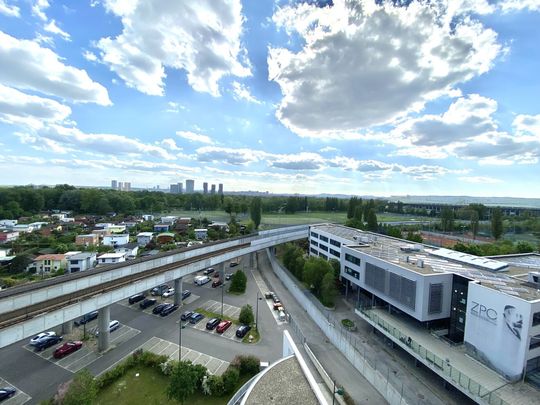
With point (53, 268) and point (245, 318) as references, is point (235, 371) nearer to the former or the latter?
point (245, 318)

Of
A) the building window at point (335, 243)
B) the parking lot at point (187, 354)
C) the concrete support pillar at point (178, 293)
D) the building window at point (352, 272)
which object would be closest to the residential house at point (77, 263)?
the concrete support pillar at point (178, 293)

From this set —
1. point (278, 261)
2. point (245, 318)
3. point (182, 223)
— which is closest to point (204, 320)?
point (245, 318)

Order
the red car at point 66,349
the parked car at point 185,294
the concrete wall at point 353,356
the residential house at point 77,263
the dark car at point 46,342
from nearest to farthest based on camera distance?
the concrete wall at point 353,356 < the red car at point 66,349 < the dark car at point 46,342 < the parked car at point 185,294 < the residential house at point 77,263

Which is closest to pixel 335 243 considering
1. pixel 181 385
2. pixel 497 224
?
pixel 181 385

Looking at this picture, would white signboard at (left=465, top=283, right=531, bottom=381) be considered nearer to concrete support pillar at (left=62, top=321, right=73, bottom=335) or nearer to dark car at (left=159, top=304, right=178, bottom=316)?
dark car at (left=159, top=304, right=178, bottom=316)

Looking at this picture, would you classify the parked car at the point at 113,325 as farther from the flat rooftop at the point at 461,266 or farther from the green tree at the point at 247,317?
the flat rooftop at the point at 461,266

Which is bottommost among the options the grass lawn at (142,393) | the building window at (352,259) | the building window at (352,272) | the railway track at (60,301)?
the grass lawn at (142,393)
